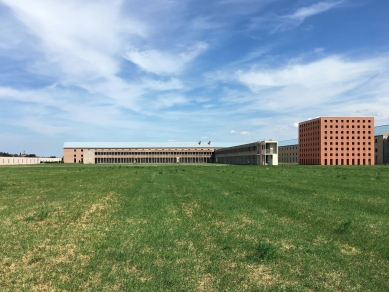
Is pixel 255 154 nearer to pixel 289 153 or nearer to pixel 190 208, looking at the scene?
pixel 289 153

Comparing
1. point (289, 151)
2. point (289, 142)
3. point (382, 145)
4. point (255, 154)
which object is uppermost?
point (289, 142)

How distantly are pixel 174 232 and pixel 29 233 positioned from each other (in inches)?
186

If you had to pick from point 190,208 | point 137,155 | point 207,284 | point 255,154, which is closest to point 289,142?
point 255,154

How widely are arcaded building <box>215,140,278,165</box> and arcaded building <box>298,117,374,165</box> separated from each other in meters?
17.2

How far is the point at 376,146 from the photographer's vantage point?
131250mm

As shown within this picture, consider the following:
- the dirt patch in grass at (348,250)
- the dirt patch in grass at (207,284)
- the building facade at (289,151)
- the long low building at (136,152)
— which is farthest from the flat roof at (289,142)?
the dirt patch in grass at (207,284)

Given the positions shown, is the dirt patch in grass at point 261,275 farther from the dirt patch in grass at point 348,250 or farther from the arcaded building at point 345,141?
the arcaded building at point 345,141

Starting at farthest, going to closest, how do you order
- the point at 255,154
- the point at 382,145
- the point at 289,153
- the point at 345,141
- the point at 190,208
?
the point at 289,153, the point at 382,145, the point at 255,154, the point at 345,141, the point at 190,208

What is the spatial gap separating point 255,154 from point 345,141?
105ft

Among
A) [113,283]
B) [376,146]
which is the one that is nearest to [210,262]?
[113,283]

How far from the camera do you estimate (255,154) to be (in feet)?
389

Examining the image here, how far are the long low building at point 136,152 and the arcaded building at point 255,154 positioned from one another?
28.9m

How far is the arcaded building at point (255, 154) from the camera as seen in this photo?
10988cm

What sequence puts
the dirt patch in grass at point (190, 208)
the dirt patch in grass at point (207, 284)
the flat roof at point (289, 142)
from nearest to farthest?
the dirt patch in grass at point (207, 284) → the dirt patch in grass at point (190, 208) → the flat roof at point (289, 142)
